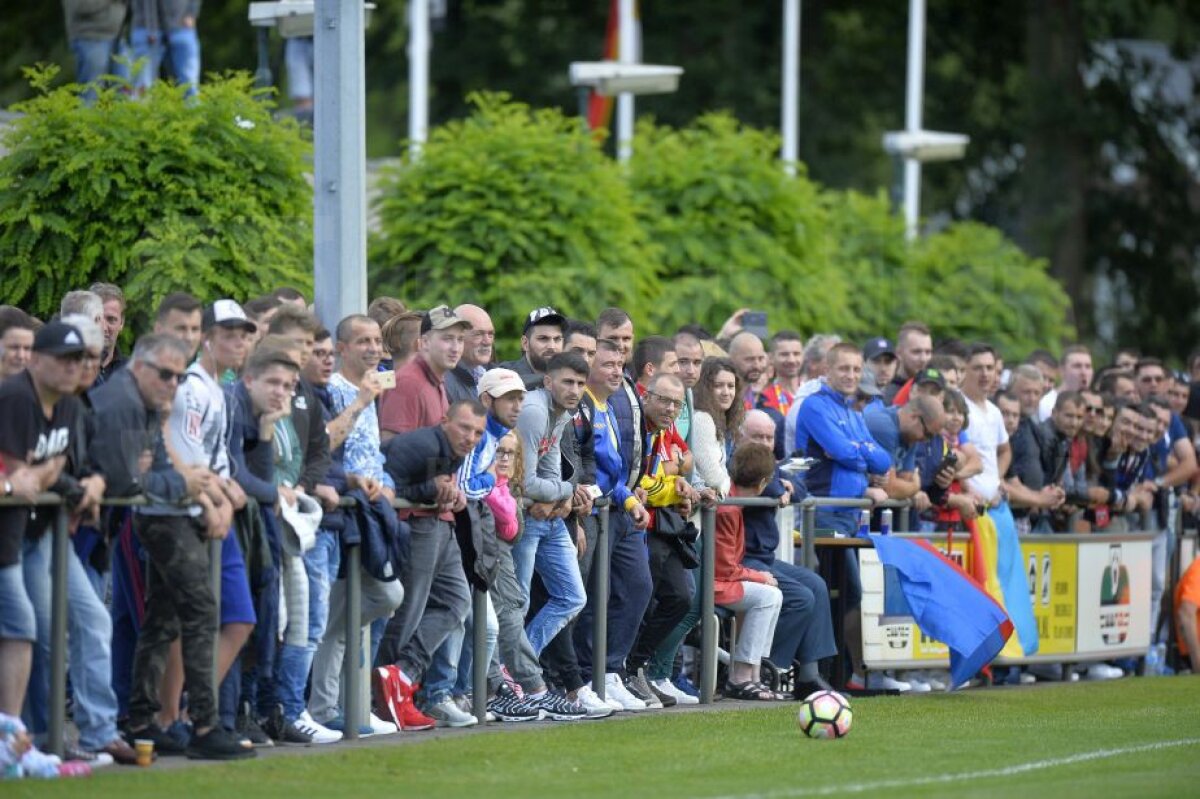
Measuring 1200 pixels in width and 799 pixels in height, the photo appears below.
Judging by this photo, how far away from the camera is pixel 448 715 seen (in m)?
13.1

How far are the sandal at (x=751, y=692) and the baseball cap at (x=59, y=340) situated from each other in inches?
231

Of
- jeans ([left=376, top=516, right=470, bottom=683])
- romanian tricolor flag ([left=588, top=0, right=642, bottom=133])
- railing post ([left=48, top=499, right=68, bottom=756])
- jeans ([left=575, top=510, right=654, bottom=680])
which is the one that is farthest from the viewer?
romanian tricolor flag ([left=588, top=0, right=642, bottom=133])

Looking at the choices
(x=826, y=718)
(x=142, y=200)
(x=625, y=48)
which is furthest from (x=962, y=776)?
(x=625, y=48)

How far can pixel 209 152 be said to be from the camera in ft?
54.1

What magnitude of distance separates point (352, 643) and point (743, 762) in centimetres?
224

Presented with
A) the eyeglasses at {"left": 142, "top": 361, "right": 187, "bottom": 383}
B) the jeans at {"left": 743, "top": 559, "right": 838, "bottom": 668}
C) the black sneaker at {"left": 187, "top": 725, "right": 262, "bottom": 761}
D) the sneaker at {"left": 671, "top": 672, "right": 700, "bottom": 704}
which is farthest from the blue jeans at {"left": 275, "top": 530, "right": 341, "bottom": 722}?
the jeans at {"left": 743, "top": 559, "right": 838, "bottom": 668}

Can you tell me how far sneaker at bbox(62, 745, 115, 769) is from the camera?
35.3 feet

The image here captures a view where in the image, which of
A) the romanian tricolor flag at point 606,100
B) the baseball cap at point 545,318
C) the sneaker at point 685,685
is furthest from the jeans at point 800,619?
the romanian tricolor flag at point 606,100

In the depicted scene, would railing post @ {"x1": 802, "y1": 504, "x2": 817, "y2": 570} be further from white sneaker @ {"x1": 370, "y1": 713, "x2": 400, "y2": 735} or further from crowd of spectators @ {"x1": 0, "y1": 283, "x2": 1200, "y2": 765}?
white sneaker @ {"x1": 370, "y1": 713, "x2": 400, "y2": 735}

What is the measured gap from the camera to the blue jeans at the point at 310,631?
39.1ft

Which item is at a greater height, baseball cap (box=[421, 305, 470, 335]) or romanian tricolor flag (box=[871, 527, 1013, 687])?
baseball cap (box=[421, 305, 470, 335])

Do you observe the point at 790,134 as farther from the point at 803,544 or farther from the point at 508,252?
the point at 803,544

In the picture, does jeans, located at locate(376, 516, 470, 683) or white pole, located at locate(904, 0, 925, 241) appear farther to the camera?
white pole, located at locate(904, 0, 925, 241)

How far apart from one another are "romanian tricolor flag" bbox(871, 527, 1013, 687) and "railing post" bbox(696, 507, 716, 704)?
1425 mm
